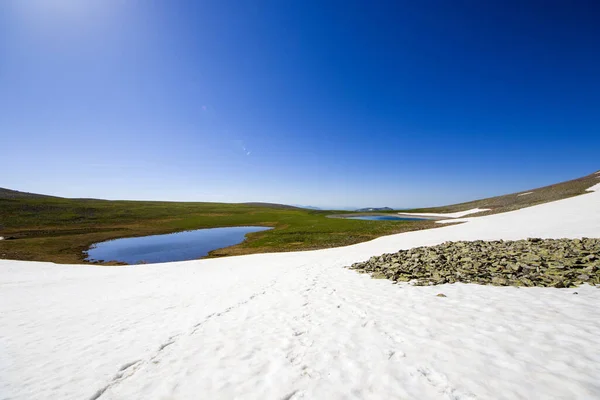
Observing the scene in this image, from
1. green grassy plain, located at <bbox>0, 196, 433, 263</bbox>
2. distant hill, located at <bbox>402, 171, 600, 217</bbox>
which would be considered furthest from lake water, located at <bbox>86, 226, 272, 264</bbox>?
distant hill, located at <bbox>402, 171, 600, 217</bbox>

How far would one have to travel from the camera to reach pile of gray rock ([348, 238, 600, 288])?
33.0 ft

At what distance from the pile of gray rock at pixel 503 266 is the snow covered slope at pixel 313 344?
92cm

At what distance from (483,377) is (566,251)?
1387 cm

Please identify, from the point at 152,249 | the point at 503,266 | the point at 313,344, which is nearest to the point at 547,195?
the point at 503,266

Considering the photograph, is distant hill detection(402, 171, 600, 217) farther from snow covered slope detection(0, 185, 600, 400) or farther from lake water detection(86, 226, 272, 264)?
lake water detection(86, 226, 272, 264)

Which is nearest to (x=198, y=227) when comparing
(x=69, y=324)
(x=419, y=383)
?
(x=69, y=324)

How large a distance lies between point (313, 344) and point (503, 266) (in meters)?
11.7

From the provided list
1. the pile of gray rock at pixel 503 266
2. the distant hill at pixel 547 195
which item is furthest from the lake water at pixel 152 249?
the distant hill at pixel 547 195

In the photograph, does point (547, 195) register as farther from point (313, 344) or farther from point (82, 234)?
point (82, 234)

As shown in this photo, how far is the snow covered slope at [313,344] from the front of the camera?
15.1 ft

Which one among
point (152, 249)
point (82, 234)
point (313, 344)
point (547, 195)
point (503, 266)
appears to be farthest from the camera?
point (547, 195)

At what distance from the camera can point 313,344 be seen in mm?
6352

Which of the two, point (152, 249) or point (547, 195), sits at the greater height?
point (547, 195)

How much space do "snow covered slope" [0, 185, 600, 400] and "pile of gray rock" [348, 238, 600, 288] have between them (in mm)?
919
